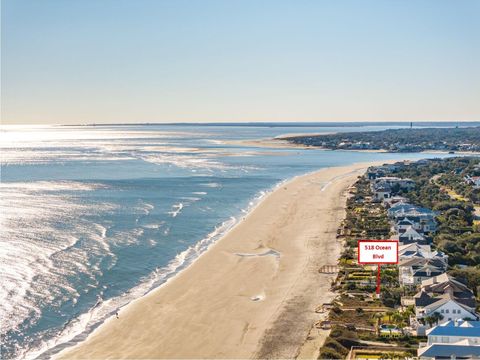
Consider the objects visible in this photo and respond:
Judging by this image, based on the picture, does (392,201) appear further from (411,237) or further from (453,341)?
(453,341)

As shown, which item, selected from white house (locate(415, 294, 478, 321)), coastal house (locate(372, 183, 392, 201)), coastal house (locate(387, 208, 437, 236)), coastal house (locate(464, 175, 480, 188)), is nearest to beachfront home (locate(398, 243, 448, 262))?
coastal house (locate(387, 208, 437, 236))

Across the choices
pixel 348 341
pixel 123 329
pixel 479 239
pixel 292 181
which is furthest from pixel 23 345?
pixel 292 181

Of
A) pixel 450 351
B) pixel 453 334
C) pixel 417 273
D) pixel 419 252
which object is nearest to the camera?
pixel 450 351

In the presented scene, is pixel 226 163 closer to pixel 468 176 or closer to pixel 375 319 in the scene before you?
pixel 468 176

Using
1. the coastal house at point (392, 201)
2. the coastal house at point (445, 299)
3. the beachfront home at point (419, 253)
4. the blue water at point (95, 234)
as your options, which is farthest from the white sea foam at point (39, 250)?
the coastal house at point (392, 201)

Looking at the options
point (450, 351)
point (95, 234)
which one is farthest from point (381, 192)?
point (450, 351)
